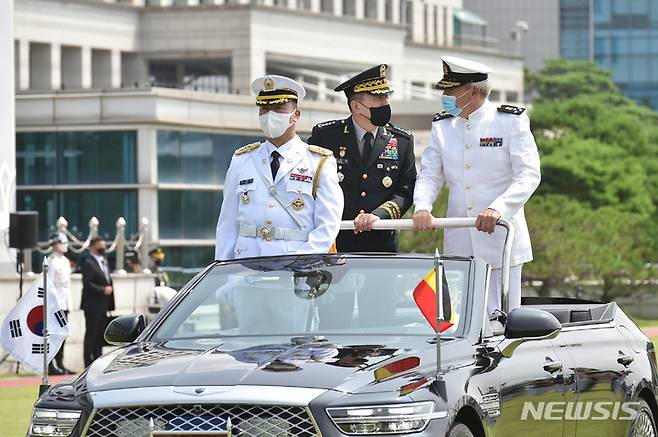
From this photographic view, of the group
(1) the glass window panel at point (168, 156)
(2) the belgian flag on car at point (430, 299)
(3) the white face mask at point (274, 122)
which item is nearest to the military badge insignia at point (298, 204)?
(3) the white face mask at point (274, 122)

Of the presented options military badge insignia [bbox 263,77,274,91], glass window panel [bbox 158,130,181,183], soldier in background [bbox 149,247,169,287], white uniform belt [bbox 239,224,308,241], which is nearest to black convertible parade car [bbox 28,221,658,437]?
white uniform belt [bbox 239,224,308,241]

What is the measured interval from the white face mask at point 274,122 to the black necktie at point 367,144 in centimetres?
130

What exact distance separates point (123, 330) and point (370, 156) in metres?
3.32

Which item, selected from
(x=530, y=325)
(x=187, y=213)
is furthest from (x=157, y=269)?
(x=530, y=325)

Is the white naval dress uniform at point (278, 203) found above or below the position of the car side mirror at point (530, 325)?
above

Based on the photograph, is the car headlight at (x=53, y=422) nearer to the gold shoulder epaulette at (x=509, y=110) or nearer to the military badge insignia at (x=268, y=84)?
the military badge insignia at (x=268, y=84)

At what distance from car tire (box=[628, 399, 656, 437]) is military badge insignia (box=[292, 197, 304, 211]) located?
2119 mm

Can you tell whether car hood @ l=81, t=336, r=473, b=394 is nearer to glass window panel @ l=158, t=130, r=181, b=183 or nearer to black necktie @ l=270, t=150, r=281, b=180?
black necktie @ l=270, t=150, r=281, b=180

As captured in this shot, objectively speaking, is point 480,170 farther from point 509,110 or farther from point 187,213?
point 187,213

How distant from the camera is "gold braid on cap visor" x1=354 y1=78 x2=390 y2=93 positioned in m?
11.9

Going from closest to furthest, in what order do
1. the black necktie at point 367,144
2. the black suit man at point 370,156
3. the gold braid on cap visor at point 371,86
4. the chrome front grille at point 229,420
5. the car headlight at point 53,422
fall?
1. the chrome front grille at point 229,420
2. the car headlight at point 53,422
3. the gold braid on cap visor at point 371,86
4. the black suit man at point 370,156
5. the black necktie at point 367,144

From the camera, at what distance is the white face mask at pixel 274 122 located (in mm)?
11000

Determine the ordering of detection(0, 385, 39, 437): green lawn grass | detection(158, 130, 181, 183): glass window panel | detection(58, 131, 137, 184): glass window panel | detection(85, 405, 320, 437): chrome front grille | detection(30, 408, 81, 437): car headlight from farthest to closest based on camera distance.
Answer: detection(158, 130, 181, 183): glass window panel, detection(58, 131, 137, 184): glass window panel, detection(0, 385, 39, 437): green lawn grass, detection(30, 408, 81, 437): car headlight, detection(85, 405, 320, 437): chrome front grille

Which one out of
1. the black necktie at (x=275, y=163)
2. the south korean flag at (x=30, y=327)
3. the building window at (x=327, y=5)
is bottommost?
the south korean flag at (x=30, y=327)
